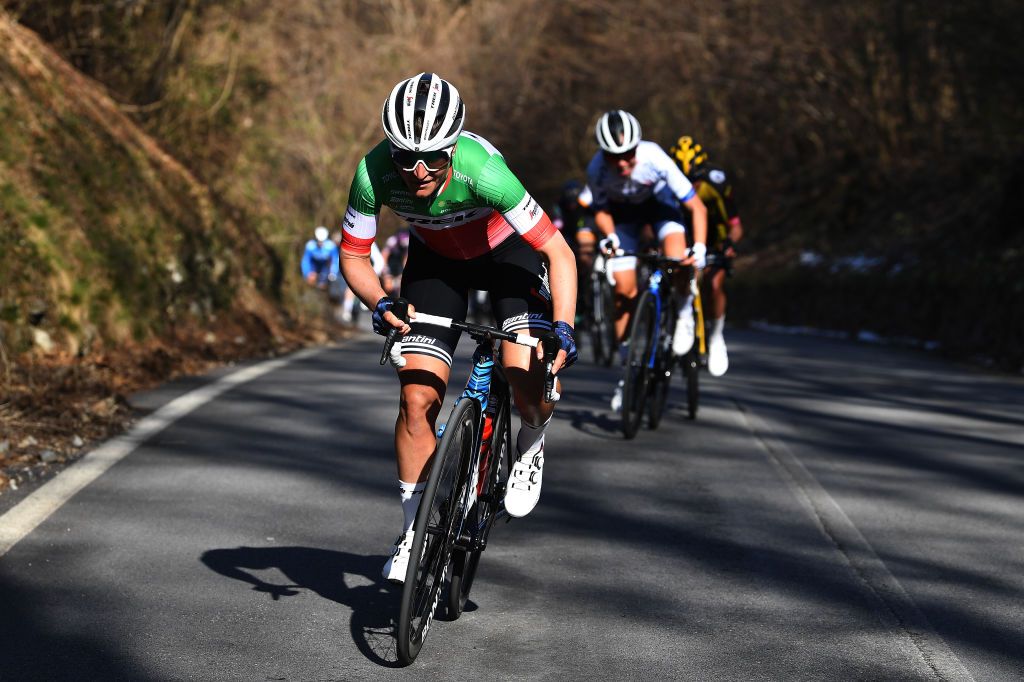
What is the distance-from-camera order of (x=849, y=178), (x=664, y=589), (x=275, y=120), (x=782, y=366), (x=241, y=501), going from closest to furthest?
(x=664, y=589) < (x=241, y=501) < (x=782, y=366) < (x=275, y=120) < (x=849, y=178)

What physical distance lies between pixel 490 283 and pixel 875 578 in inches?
76.4

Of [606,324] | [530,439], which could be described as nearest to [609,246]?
[530,439]

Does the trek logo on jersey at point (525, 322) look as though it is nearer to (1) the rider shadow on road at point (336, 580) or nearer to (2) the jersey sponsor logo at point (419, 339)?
(2) the jersey sponsor logo at point (419, 339)

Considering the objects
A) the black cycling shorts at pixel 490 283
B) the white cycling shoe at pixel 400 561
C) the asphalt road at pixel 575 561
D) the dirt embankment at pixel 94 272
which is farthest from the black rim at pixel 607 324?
the white cycling shoe at pixel 400 561

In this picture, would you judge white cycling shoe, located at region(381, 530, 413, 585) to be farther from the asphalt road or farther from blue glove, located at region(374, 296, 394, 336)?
blue glove, located at region(374, 296, 394, 336)

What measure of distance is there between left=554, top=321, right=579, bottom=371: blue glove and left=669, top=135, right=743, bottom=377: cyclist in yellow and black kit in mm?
6494

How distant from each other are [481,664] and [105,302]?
906 centimetres

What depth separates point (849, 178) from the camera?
35125mm

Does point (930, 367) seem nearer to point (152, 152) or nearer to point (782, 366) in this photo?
point (782, 366)

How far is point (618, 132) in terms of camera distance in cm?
965

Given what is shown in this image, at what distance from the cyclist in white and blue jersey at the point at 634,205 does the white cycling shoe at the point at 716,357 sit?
93cm

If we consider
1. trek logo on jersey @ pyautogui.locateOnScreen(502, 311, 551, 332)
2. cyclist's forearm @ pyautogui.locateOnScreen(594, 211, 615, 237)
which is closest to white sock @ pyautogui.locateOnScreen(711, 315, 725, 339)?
cyclist's forearm @ pyautogui.locateOnScreen(594, 211, 615, 237)

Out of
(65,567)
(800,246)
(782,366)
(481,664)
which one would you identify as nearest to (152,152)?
(782,366)

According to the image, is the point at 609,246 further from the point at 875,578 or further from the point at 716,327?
the point at 875,578
